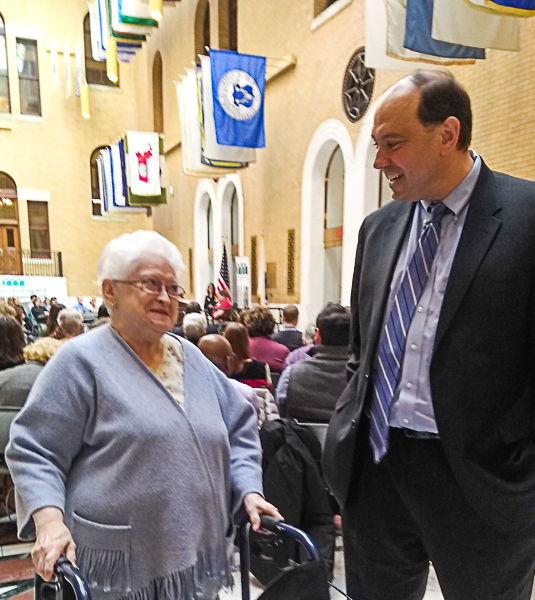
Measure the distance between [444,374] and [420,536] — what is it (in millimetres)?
533

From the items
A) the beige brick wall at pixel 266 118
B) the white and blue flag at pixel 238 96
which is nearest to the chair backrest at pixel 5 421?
the beige brick wall at pixel 266 118

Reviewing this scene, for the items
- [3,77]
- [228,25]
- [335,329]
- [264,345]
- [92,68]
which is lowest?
[264,345]

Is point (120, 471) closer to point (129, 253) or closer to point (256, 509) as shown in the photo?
point (256, 509)

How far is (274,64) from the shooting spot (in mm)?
9547

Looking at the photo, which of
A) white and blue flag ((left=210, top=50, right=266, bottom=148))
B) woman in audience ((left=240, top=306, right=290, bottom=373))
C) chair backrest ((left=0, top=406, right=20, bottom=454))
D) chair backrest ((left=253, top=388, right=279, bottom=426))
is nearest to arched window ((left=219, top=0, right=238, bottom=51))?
white and blue flag ((left=210, top=50, right=266, bottom=148))

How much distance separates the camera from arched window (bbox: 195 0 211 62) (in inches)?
505

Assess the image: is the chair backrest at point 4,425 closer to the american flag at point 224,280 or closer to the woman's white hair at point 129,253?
the woman's white hair at point 129,253

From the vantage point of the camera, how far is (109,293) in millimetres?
1462

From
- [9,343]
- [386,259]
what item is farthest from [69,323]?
[386,259]

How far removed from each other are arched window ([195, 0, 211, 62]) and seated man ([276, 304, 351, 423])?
12.6 m

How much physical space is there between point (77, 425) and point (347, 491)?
32.4 inches

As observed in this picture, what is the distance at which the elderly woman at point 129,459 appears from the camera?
1267 mm

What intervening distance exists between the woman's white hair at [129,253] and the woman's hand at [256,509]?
749 mm

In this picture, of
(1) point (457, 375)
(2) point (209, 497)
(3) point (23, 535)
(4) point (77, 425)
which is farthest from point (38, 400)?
(1) point (457, 375)
